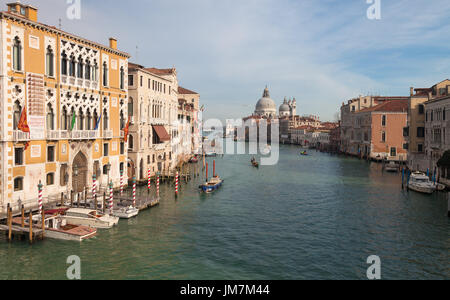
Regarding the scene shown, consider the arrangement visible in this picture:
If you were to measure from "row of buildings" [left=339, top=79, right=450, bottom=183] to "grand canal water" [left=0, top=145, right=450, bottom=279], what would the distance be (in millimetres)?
8791

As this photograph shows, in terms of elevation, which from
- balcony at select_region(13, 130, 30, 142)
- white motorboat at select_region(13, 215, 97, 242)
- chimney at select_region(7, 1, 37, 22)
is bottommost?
white motorboat at select_region(13, 215, 97, 242)

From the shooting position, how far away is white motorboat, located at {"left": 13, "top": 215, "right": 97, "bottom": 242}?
16.2 meters

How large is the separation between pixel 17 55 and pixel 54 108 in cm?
329

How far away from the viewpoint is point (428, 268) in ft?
45.4

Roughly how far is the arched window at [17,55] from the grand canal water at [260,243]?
8393 millimetres

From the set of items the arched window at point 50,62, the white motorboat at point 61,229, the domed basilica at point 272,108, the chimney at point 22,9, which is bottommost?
the white motorboat at point 61,229

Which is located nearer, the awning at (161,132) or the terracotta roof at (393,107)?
the awning at (161,132)

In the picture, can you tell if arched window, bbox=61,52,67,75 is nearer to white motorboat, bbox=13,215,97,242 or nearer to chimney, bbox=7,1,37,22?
chimney, bbox=7,1,37,22

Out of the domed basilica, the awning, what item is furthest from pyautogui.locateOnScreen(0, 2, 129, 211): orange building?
the domed basilica

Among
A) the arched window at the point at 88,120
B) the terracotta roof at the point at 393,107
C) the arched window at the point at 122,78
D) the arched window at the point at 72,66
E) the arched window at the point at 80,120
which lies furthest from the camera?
the terracotta roof at the point at 393,107

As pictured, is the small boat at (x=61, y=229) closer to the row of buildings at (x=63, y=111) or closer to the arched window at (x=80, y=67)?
the row of buildings at (x=63, y=111)

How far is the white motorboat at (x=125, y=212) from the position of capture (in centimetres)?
2002

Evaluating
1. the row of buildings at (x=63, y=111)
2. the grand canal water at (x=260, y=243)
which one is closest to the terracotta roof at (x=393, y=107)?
the grand canal water at (x=260, y=243)

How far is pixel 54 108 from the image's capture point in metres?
20.2
